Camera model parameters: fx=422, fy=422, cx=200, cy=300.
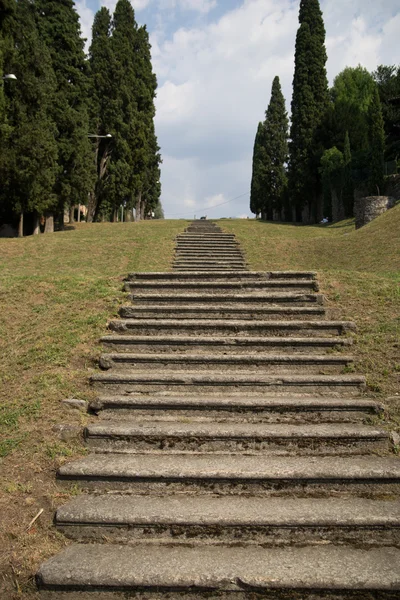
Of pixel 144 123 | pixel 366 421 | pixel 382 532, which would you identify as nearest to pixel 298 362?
pixel 366 421

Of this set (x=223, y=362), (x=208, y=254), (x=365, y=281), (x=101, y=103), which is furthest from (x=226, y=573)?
(x=101, y=103)

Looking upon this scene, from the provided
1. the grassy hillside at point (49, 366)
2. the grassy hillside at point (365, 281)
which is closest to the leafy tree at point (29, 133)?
the grassy hillside at point (365, 281)

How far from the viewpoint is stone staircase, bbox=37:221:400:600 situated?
259cm

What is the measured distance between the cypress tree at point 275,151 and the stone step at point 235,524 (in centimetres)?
3975

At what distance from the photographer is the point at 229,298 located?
21.1ft

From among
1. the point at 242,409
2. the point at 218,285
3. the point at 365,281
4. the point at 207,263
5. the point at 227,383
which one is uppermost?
the point at 207,263

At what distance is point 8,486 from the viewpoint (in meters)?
3.21

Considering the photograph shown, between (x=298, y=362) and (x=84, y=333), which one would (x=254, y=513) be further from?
(x=84, y=333)

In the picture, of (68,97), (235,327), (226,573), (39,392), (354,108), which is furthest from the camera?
(354,108)

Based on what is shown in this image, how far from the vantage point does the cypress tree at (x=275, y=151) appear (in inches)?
1629

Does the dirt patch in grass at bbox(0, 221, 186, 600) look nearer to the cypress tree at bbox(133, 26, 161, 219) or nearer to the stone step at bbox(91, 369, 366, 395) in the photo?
the stone step at bbox(91, 369, 366, 395)

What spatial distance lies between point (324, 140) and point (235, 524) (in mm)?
34238

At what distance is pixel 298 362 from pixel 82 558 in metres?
2.95

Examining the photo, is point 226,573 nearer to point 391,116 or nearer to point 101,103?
point 101,103
